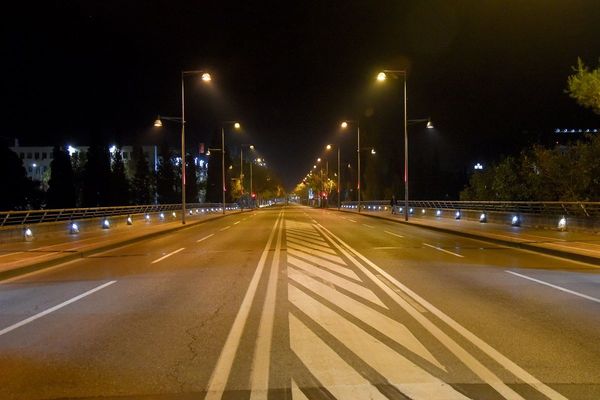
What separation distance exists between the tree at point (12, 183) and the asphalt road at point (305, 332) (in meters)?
63.2

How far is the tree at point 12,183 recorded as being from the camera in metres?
72.6

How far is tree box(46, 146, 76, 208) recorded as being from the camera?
8312 cm

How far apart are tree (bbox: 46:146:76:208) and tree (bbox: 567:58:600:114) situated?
247 feet

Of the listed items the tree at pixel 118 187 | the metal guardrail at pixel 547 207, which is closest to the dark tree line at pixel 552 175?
the metal guardrail at pixel 547 207

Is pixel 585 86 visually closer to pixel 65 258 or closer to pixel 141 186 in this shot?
pixel 65 258

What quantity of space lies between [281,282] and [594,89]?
1193 centimetres

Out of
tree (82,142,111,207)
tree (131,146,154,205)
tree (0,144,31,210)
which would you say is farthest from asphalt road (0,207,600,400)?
tree (131,146,154,205)

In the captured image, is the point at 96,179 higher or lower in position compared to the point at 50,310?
higher

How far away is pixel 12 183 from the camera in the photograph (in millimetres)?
74062

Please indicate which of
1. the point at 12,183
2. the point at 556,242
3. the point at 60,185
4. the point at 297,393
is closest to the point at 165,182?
the point at 60,185

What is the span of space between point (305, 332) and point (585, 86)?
14430mm

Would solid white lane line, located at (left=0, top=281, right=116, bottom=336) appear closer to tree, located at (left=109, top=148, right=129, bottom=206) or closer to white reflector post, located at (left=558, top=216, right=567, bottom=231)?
white reflector post, located at (left=558, top=216, right=567, bottom=231)

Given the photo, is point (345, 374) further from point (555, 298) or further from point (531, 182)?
point (531, 182)

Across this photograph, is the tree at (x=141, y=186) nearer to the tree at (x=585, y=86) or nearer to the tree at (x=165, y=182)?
the tree at (x=165, y=182)
